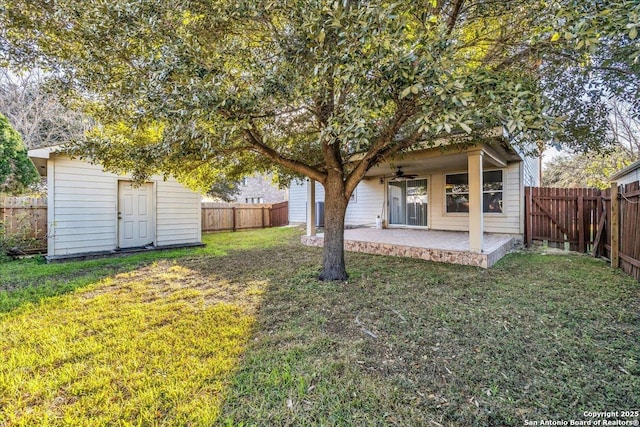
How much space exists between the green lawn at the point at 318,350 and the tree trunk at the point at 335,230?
0.29m

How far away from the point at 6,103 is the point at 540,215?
67.5ft

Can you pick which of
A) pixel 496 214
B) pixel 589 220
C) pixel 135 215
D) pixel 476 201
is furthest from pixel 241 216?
pixel 589 220

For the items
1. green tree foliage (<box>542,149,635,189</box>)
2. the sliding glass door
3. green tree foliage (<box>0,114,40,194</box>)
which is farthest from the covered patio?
green tree foliage (<box>542,149,635,189</box>)

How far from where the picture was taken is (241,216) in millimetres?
13914

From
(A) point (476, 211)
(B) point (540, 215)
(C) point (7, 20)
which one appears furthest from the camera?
(B) point (540, 215)

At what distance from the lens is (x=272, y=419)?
1.79 m

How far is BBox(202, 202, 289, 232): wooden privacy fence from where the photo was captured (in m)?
12.6

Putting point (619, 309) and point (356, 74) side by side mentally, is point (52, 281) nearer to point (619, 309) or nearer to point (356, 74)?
point (356, 74)

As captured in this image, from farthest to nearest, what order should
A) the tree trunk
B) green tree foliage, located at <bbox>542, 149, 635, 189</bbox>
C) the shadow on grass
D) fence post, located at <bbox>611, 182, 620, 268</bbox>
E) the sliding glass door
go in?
green tree foliage, located at <bbox>542, 149, 635, 189</bbox>, the sliding glass door, fence post, located at <bbox>611, 182, 620, 268</bbox>, the tree trunk, the shadow on grass

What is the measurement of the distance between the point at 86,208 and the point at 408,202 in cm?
973

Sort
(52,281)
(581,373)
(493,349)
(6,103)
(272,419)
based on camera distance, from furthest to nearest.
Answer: (6,103)
(52,281)
(493,349)
(581,373)
(272,419)

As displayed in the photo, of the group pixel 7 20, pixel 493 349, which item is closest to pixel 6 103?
pixel 7 20

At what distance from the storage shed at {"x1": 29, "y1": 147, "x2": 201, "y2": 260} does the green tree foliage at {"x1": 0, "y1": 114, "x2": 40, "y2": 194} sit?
1.66 feet

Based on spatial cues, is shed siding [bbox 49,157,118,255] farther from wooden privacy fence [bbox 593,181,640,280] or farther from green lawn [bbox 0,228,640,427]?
wooden privacy fence [bbox 593,181,640,280]
